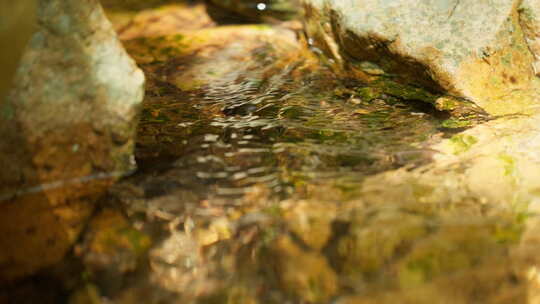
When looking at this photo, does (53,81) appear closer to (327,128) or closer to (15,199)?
(15,199)

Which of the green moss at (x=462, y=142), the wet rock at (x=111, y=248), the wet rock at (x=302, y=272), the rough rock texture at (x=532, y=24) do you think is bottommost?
the wet rock at (x=111, y=248)

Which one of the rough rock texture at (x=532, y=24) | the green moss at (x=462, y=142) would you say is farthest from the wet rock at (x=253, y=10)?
the green moss at (x=462, y=142)

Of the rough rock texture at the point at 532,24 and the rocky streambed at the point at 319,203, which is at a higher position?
the rough rock texture at the point at 532,24

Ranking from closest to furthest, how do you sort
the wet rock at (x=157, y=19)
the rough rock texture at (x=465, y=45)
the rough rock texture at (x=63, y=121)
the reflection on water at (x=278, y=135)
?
the rough rock texture at (x=63, y=121) → the reflection on water at (x=278, y=135) → the rough rock texture at (x=465, y=45) → the wet rock at (x=157, y=19)

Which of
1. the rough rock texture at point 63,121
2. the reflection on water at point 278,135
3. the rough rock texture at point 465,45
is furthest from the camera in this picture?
the rough rock texture at point 465,45

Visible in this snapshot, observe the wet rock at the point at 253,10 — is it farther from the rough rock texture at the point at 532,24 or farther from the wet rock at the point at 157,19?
the rough rock texture at the point at 532,24

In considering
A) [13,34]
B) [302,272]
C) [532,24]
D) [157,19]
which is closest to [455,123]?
[532,24]

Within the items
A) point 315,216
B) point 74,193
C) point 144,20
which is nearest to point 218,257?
point 315,216

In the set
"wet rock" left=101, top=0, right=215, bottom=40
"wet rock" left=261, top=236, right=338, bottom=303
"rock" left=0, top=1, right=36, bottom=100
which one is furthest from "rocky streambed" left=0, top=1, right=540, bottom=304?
"wet rock" left=101, top=0, right=215, bottom=40
